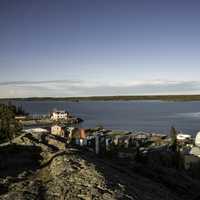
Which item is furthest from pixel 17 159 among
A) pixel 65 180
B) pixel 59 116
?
pixel 59 116

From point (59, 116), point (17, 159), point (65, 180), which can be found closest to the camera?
point (65, 180)

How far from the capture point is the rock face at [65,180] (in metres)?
7.70

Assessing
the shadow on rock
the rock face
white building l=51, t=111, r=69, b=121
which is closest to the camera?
the rock face

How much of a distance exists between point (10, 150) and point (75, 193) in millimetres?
6620

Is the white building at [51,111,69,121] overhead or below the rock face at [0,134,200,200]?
below

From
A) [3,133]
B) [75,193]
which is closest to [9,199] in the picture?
A: [75,193]

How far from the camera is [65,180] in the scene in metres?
8.45

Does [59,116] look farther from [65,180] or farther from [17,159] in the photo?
[65,180]

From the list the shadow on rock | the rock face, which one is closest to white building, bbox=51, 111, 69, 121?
the shadow on rock

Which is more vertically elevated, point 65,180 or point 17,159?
point 65,180

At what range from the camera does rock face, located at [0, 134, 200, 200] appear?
25.3ft

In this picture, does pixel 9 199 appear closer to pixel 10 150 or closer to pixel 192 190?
pixel 10 150

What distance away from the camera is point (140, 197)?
8.38m

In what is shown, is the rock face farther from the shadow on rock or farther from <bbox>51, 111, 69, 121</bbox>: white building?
<bbox>51, 111, 69, 121</bbox>: white building
